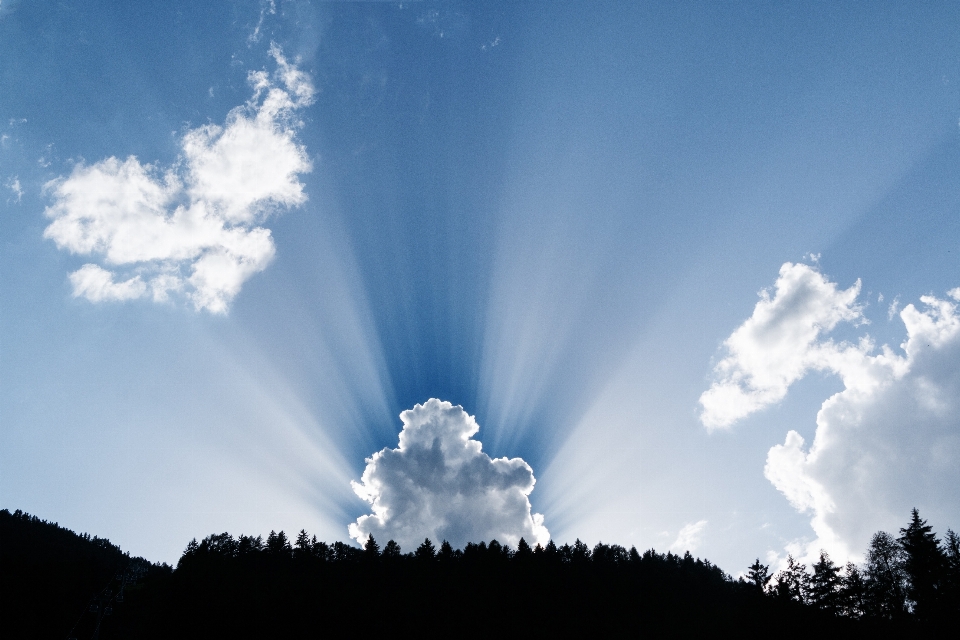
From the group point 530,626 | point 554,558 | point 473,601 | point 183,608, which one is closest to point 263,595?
point 183,608

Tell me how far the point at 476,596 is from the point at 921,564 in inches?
2709

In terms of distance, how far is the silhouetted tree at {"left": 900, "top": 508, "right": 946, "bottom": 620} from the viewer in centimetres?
6171

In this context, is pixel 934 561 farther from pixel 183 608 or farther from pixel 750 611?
pixel 183 608

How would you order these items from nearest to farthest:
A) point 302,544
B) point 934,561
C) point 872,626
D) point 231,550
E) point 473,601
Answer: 1. point 872,626
2. point 934,561
3. point 473,601
4. point 231,550
5. point 302,544

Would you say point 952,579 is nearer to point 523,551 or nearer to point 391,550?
point 523,551

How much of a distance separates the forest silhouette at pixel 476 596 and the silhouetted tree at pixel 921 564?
0.14 metres

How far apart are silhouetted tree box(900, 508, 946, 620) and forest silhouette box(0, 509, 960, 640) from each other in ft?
0.47

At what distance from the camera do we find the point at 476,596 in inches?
3698

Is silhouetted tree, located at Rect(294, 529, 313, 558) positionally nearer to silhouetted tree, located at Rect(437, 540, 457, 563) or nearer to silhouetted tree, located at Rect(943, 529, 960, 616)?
silhouetted tree, located at Rect(437, 540, 457, 563)

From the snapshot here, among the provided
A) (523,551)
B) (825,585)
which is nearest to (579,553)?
(523,551)

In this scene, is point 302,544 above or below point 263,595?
above

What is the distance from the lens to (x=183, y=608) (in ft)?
288

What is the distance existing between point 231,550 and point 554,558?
87.1 m

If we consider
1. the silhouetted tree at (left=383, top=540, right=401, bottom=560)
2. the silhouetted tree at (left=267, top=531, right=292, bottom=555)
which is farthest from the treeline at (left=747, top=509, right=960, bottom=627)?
the silhouetted tree at (left=267, top=531, right=292, bottom=555)
